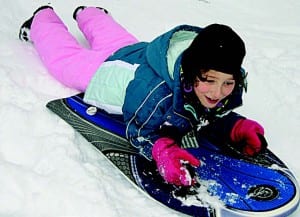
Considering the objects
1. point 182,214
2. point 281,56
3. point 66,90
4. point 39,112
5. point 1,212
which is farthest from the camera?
point 281,56

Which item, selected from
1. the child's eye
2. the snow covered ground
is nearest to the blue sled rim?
the snow covered ground

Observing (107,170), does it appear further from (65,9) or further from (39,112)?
(65,9)

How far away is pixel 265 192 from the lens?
1.82 m

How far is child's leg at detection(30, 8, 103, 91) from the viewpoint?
231cm

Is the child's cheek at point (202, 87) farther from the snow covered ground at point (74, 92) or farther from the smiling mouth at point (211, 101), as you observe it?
the snow covered ground at point (74, 92)

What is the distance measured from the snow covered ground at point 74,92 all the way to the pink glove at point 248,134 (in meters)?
0.20

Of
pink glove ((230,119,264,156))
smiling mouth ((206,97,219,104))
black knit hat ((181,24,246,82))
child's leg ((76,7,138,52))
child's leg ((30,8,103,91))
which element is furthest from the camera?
child's leg ((76,7,138,52))

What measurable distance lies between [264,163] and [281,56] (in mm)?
1049

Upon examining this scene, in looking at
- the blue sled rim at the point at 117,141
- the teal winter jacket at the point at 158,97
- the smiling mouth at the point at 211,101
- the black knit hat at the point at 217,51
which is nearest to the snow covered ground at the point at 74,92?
the blue sled rim at the point at 117,141

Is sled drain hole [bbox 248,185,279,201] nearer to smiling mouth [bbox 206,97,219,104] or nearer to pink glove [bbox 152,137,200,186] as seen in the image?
pink glove [bbox 152,137,200,186]

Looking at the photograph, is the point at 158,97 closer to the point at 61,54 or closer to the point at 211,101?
the point at 211,101

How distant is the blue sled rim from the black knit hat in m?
0.41

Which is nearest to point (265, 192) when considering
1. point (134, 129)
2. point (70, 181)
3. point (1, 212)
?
point (134, 129)

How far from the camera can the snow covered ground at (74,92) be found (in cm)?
174
